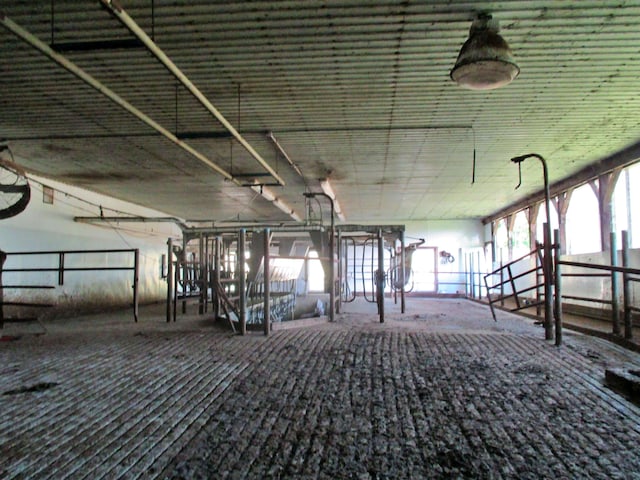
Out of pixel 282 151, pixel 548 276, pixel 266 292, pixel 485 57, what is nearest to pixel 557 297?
pixel 548 276

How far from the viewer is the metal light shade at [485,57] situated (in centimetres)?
323

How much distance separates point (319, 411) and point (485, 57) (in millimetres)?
3085

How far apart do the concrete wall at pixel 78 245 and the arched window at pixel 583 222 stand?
12.0 m

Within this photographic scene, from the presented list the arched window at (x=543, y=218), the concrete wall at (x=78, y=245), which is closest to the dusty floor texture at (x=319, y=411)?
the concrete wall at (x=78, y=245)

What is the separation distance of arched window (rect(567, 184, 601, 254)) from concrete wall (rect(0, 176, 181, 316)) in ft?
39.4

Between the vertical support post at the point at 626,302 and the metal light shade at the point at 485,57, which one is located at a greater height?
the metal light shade at the point at 485,57

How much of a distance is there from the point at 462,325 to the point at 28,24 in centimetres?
686

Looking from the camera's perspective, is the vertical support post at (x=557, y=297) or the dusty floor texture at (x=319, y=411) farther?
the vertical support post at (x=557, y=297)

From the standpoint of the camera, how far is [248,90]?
4750mm

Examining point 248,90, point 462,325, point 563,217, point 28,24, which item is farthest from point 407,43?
point 563,217

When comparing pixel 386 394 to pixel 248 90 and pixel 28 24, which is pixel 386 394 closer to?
pixel 248 90

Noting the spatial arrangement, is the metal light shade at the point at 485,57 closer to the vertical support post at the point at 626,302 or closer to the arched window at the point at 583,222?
the vertical support post at the point at 626,302

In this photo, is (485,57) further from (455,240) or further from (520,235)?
(455,240)

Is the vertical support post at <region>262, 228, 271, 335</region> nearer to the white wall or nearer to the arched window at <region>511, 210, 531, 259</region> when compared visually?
the arched window at <region>511, 210, 531, 259</region>
